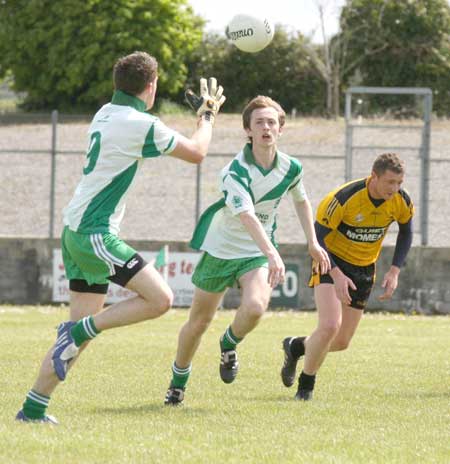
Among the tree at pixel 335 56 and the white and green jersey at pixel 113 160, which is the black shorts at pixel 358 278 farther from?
the tree at pixel 335 56

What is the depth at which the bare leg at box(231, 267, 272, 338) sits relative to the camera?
8117 mm

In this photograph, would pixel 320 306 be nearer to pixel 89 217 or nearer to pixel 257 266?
pixel 257 266

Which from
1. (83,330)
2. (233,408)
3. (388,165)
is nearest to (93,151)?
(83,330)

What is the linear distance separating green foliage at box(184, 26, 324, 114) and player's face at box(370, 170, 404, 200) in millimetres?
34394

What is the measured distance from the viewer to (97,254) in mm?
7055

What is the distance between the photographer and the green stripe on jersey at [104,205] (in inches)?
279

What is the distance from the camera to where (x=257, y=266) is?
830 cm

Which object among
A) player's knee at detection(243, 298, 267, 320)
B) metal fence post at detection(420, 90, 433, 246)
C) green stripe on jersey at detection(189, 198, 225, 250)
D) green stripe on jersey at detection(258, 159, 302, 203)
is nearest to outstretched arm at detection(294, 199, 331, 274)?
green stripe on jersey at detection(258, 159, 302, 203)

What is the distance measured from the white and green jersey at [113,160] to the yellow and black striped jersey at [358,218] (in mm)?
2176

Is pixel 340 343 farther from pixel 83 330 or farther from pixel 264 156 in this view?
pixel 83 330

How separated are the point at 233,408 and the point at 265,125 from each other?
6.44 feet

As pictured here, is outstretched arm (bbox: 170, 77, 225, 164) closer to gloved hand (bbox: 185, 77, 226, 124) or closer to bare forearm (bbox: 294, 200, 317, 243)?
gloved hand (bbox: 185, 77, 226, 124)

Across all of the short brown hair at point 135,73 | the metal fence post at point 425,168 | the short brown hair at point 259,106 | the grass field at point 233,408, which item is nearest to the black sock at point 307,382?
the grass field at point 233,408

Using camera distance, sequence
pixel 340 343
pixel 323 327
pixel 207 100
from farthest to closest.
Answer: pixel 340 343 → pixel 323 327 → pixel 207 100
